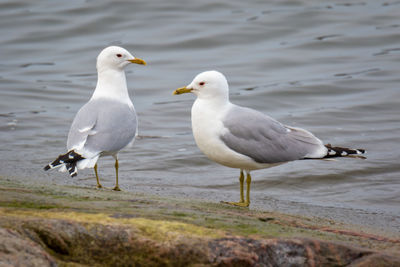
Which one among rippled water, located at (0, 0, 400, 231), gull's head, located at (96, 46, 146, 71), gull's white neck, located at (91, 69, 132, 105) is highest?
A: gull's head, located at (96, 46, 146, 71)

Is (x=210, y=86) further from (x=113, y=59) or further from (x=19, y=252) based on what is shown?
(x=19, y=252)

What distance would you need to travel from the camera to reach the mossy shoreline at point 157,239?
11.3 feet

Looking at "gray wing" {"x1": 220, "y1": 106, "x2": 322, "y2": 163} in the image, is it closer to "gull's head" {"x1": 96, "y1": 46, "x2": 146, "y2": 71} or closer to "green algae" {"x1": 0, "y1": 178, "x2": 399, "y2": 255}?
"green algae" {"x1": 0, "y1": 178, "x2": 399, "y2": 255}

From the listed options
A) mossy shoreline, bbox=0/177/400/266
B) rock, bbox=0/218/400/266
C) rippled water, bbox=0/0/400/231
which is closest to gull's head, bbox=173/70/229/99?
rippled water, bbox=0/0/400/231

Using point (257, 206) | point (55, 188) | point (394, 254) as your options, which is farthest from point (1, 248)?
point (257, 206)

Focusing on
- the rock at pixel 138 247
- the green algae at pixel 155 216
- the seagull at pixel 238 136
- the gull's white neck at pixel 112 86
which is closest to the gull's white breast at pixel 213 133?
the seagull at pixel 238 136

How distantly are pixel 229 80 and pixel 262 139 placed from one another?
7965mm

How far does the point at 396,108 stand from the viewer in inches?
433

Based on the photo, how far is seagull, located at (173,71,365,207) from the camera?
17.8 feet

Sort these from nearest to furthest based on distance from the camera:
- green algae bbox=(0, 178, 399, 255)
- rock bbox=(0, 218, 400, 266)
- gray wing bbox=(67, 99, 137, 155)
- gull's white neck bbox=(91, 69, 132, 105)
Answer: rock bbox=(0, 218, 400, 266) < green algae bbox=(0, 178, 399, 255) < gray wing bbox=(67, 99, 137, 155) < gull's white neck bbox=(91, 69, 132, 105)

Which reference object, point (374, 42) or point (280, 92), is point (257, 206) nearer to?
point (280, 92)

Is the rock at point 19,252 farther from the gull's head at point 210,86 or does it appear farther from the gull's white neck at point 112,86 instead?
the gull's white neck at point 112,86

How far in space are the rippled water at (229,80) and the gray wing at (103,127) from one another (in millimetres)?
585

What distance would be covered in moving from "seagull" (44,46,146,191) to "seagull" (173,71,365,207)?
0.72 m
